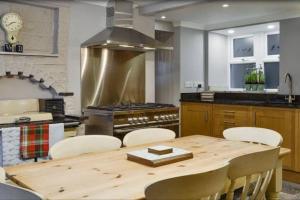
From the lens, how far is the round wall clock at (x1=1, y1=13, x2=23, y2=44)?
3.23 metres

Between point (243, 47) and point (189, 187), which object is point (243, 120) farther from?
point (189, 187)

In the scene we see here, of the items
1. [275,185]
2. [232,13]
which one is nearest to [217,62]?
[232,13]

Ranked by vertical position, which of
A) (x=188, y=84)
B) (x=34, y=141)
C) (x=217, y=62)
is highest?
(x=217, y=62)

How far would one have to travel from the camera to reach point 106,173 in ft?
4.89

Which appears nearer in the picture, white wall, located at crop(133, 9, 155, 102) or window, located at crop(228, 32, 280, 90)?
white wall, located at crop(133, 9, 155, 102)

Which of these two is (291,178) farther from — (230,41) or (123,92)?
(230,41)

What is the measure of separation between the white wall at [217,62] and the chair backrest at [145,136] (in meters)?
3.26

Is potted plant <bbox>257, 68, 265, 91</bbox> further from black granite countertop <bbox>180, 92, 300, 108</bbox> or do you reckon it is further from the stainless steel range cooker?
the stainless steel range cooker

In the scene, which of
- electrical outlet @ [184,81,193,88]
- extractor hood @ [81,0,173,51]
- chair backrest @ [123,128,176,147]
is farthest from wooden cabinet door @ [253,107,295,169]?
chair backrest @ [123,128,176,147]

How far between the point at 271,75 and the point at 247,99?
2.23 ft

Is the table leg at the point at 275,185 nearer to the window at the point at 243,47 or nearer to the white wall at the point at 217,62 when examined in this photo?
the white wall at the point at 217,62

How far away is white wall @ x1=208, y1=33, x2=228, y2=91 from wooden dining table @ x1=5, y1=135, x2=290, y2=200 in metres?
3.66

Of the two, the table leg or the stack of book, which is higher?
the stack of book

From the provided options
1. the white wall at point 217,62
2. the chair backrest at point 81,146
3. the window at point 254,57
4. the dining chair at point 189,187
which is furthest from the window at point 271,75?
the dining chair at point 189,187
